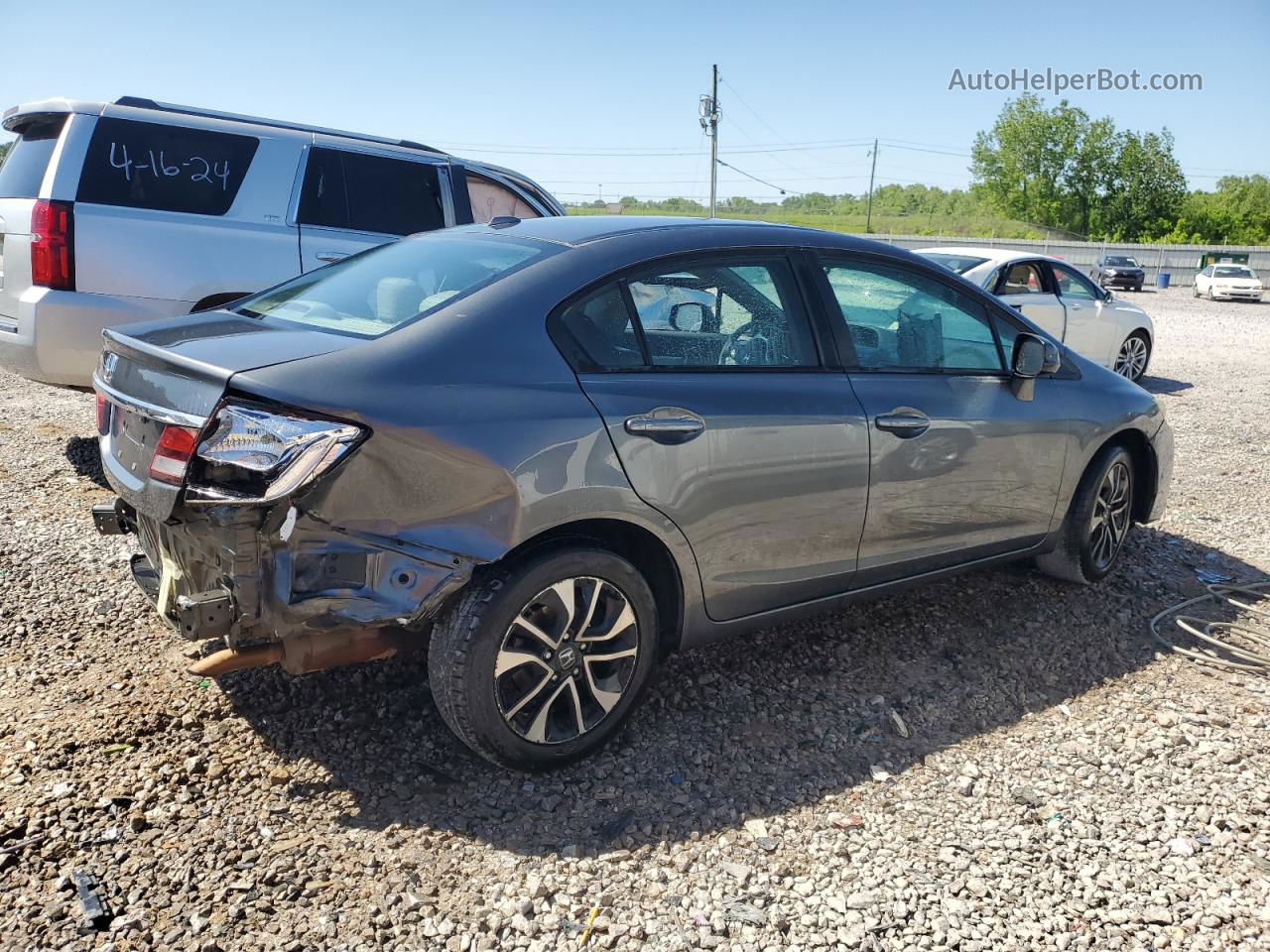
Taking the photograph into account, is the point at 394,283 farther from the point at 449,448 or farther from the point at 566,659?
the point at 566,659

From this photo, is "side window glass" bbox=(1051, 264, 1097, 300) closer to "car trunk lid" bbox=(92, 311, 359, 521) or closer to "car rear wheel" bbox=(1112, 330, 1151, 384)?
"car rear wheel" bbox=(1112, 330, 1151, 384)

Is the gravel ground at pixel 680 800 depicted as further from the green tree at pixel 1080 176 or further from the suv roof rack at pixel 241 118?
the green tree at pixel 1080 176

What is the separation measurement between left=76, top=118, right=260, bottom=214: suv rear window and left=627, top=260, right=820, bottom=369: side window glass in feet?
13.4

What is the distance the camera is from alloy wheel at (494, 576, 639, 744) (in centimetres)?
296

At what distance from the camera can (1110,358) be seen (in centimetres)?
1189

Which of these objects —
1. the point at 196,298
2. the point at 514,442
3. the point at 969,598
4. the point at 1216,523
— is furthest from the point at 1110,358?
the point at 514,442

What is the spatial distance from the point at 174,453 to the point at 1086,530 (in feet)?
13.0

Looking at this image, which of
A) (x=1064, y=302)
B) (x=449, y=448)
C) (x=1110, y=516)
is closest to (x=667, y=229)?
(x=449, y=448)

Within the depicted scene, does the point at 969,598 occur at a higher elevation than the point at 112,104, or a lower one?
lower

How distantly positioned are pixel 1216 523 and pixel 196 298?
644 centimetres

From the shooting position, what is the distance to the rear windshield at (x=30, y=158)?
5793mm

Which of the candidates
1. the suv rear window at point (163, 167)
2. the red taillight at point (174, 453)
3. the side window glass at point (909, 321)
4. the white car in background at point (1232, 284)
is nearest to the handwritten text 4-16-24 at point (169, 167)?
the suv rear window at point (163, 167)

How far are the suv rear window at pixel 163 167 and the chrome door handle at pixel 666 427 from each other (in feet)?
14.2

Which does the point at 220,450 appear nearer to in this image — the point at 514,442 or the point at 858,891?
the point at 514,442
